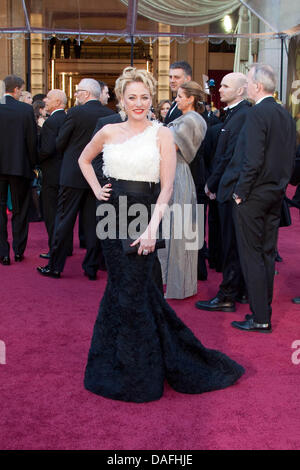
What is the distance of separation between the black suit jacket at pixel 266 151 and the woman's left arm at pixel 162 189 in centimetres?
106

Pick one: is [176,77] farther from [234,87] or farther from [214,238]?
[214,238]

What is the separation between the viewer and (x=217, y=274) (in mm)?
6332

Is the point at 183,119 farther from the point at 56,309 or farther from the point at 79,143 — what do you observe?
the point at 56,309

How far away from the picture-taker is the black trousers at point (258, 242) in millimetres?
4305

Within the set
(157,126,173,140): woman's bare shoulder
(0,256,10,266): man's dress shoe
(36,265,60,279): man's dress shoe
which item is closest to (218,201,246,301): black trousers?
(157,126,173,140): woman's bare shoulder

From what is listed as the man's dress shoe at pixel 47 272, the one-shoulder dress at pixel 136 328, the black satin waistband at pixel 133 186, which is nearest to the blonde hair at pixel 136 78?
the one-shoulder dress at pixel 136 328

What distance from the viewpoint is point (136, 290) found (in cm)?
326

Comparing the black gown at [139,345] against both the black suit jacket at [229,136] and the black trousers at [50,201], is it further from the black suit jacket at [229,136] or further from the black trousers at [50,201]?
the black trousers at [50,201]

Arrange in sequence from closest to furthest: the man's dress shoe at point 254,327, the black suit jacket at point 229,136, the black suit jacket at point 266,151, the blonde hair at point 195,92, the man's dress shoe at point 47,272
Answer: the black suit jacket at point 266,151 < the man's dress shoe at point 254,327 < the black suit jacket at point 229,136 < the blonde hair at point 195,92 < the man's dress shoe at point 47,272

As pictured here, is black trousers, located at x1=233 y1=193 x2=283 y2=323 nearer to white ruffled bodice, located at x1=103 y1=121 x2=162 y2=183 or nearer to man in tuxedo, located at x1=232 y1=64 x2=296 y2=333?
man in tuxedo, located at x1=232 y1=64 x2=296 y2=333

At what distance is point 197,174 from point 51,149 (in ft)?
5.46

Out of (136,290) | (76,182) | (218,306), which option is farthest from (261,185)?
(76,182)

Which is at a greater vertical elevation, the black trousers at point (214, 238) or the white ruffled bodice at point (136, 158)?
the white ruffled bodice at point (136, 158)

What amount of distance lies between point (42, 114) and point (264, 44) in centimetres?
641
